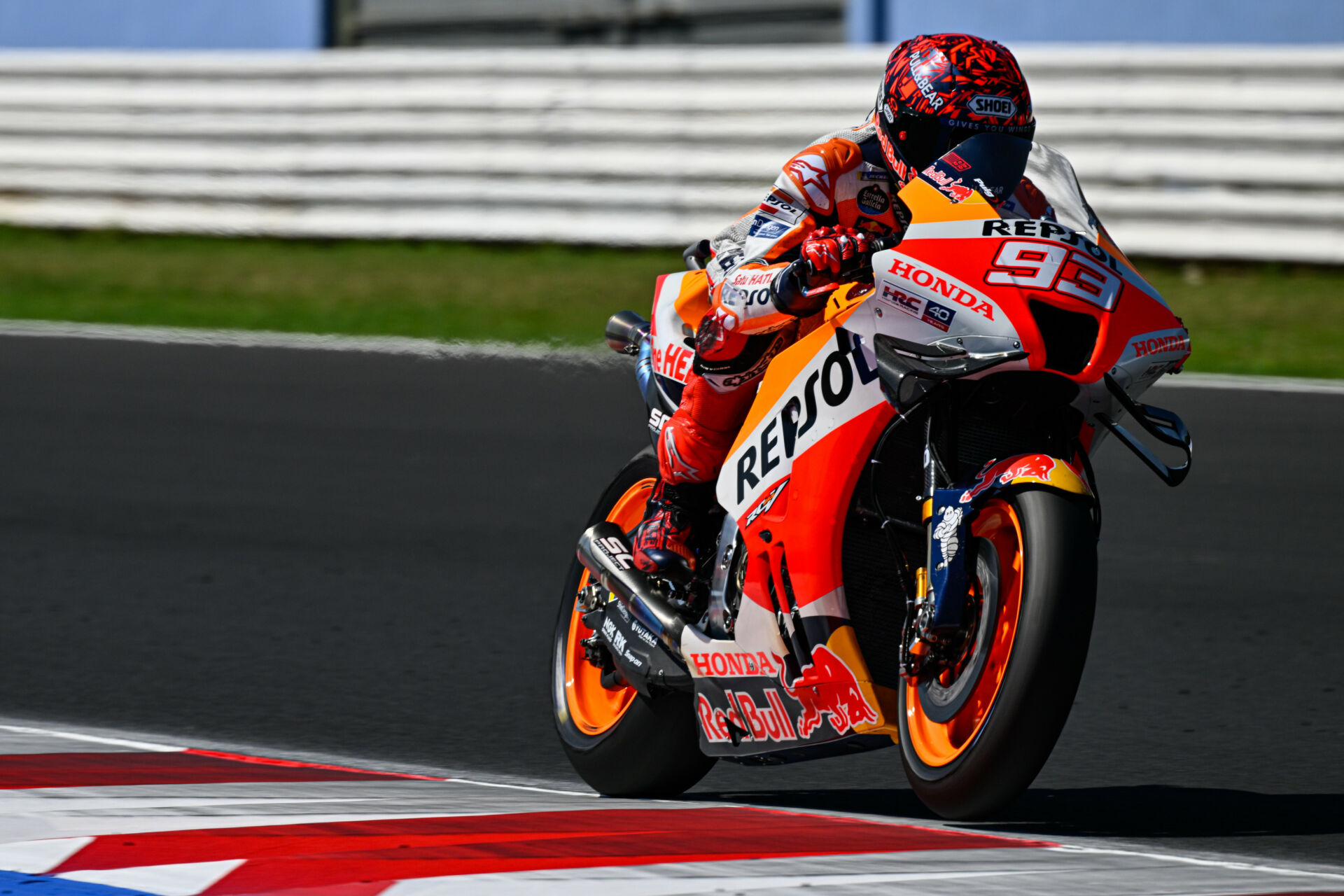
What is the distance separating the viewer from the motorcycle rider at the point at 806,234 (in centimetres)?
369

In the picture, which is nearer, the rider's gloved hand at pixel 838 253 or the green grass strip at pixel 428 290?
the rider's gloved hand at pixel 838 253

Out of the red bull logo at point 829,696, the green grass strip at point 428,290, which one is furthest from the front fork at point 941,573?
the green grass strip at point 428,290

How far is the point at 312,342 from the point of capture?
1165 cm

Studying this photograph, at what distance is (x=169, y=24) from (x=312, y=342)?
7.96 meters

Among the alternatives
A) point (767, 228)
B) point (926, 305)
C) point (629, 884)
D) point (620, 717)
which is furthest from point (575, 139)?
point (629, 884)

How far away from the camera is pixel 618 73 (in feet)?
45.8

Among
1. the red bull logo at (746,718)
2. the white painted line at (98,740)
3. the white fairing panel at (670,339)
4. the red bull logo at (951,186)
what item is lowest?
the white painted line at (98,740)

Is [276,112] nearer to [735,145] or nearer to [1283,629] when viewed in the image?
[735,145]

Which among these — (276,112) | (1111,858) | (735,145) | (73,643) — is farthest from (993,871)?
(276,112)

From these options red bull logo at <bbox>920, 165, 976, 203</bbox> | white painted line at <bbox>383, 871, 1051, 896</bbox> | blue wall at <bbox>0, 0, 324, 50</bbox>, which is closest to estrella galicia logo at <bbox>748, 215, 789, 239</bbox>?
red bull logo at <bbox>920, 165, 976, 203</bbox>

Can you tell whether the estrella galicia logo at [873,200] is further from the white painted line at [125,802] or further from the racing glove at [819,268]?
the white painted line at [125,802]

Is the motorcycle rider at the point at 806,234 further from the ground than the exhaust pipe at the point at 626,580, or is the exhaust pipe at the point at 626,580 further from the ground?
the motorcycle rider at the point at 806,234

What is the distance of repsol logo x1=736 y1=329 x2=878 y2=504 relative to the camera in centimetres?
376

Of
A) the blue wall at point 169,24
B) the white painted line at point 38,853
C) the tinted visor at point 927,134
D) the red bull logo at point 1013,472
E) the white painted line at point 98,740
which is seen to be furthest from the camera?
the blue wall at point 169,24
